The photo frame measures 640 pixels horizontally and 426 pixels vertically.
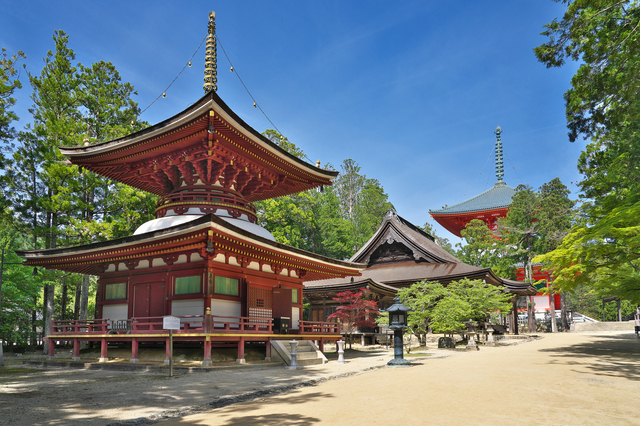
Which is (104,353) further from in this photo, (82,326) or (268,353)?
(268,353)

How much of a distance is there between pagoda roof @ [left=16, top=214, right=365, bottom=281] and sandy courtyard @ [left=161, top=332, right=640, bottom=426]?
6082mm

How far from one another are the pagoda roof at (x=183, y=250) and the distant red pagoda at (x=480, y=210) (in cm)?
3716

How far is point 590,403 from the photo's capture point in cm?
781

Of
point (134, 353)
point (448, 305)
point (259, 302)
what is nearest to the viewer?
point (134, 353)

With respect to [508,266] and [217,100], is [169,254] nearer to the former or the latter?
[217,100]

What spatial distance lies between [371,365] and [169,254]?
8906 mm

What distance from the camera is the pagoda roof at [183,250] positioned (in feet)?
47.6

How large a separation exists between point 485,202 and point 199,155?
4751 centimetres

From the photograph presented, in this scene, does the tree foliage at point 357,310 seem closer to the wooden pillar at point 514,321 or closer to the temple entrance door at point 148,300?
the temple entrance door at point 148,300

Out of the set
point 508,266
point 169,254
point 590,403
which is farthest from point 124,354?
point 508,266

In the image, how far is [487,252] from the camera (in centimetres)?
4416

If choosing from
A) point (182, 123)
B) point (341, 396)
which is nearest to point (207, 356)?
point (341, 396)

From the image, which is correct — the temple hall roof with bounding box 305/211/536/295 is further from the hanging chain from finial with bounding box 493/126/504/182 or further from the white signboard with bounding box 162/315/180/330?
the hanging chain from finial with bounding box 493/126/504/182

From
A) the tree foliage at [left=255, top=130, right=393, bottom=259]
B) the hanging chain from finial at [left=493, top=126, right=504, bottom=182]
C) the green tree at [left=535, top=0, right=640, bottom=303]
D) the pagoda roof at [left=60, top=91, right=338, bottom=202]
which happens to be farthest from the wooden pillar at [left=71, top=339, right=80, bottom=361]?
the hanging chain from finial at [left=493, top=126, right=504, bottom=182]
